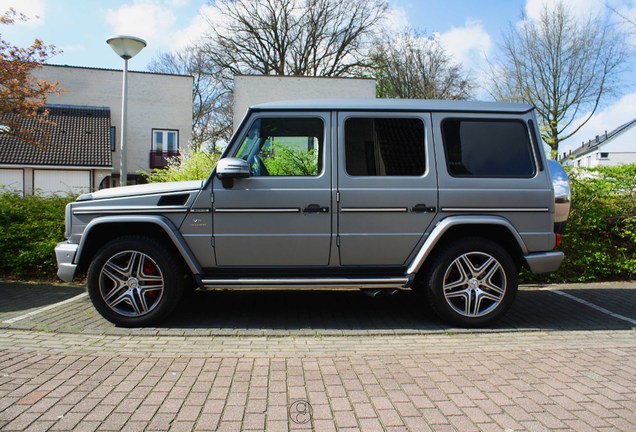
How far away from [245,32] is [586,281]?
3362 centimetres

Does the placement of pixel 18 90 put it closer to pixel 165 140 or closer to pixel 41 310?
pixel 41 310

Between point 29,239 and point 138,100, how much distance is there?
25.1 meters

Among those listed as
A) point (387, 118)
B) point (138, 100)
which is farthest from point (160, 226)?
point (138, 100)

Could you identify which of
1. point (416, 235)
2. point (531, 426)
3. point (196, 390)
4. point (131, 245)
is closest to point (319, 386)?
point (196, 390)

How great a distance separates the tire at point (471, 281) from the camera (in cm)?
474

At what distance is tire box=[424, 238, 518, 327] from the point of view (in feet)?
15.6

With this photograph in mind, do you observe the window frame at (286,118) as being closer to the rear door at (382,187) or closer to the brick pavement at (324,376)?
the rear door at (382,187)

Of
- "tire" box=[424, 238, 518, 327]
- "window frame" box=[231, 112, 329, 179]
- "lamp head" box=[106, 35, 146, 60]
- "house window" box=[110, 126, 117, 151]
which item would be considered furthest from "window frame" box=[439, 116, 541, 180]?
"house window" box=[110, 126, 117, 151]

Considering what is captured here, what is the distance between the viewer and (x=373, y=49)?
1436 inches

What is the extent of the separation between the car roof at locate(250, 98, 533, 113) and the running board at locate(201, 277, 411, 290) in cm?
171

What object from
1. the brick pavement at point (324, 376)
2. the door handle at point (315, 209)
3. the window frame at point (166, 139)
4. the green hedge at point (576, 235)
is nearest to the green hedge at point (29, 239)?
the green hedge at point (576, 235)

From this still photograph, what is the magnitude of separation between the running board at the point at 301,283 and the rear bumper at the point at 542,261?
1.25 metres

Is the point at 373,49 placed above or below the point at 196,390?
above

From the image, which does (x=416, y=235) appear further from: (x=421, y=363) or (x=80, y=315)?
(x=80, y=315)
